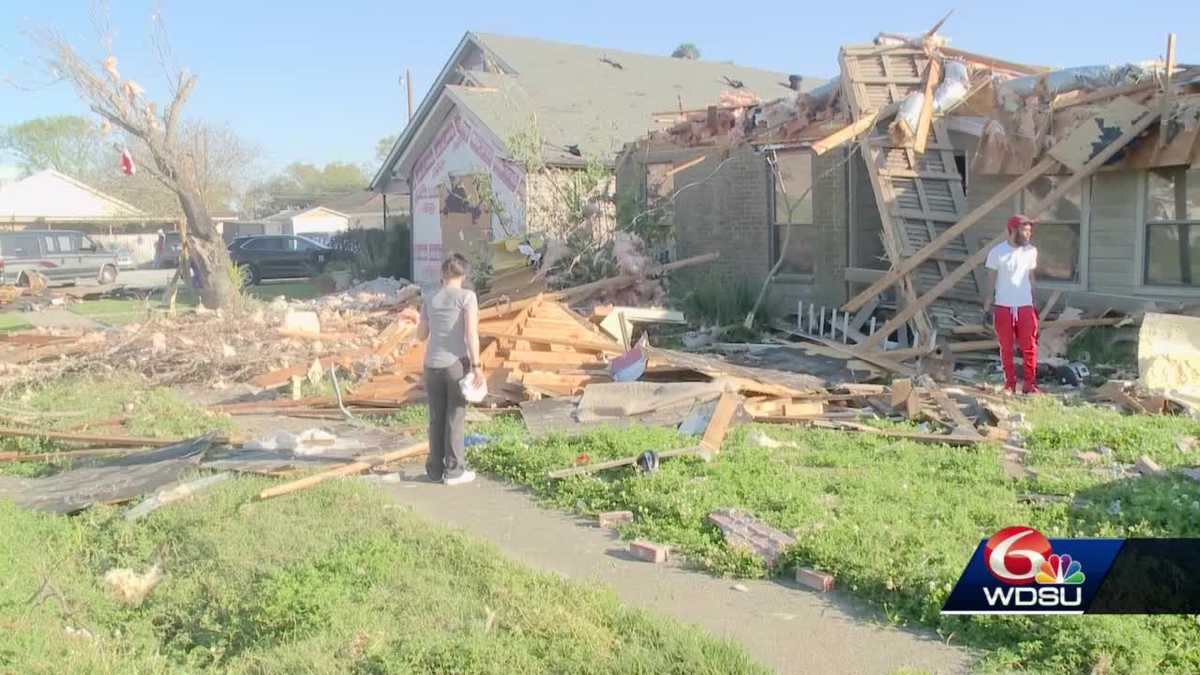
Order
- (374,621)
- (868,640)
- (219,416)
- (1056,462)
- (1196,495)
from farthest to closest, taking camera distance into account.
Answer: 1. (219,416)
2. (1056,462)
3. (1196,495)
4. (374,621)
5. (868,640)

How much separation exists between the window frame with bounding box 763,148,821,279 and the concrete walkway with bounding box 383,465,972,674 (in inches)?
379

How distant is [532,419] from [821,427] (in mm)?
2542

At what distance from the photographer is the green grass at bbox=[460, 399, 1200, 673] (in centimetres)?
437

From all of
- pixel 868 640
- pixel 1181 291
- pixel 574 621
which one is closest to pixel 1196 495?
pixel 868 640

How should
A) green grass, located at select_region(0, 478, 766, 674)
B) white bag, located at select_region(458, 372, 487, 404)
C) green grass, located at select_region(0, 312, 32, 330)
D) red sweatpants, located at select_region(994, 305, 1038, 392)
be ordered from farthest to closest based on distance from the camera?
green grass, located at select_region(0, 312, 32, 330), red sweatpants, located at select_region(994, 305, 1038, 392), white bag, located at select_region(458, 372, 487, 404), green grass, located at select_region(0, 478, 766, 674)

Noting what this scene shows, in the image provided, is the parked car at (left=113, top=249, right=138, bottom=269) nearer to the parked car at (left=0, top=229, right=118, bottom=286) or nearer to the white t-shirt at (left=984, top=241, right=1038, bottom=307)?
the parked car at (left=0, top=229, right=118, bottom=286)

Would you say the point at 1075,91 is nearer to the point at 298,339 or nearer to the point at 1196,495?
the point at 1196,495

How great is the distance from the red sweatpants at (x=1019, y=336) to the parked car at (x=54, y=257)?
29814 mm

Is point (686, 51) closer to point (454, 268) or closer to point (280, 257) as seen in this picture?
point (280, 257)

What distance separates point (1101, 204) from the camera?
1204 centimetres

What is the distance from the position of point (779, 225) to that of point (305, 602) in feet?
40.3

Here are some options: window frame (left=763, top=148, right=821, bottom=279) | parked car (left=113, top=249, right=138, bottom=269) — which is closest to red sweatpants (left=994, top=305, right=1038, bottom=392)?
window frame (left=763, top=148, right=821, bottom=279)

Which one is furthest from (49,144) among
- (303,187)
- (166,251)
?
(166,251)

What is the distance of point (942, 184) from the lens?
531 inches
